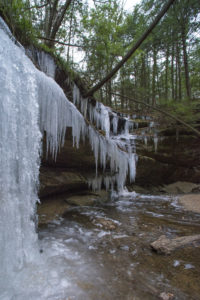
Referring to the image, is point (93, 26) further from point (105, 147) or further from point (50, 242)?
point (50, 242)

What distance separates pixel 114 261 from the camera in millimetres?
2307

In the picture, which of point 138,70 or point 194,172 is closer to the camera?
point 194,172

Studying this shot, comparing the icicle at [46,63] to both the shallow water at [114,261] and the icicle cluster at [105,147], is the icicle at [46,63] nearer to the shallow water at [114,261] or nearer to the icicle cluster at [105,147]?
the icicle cluster at [105,147]

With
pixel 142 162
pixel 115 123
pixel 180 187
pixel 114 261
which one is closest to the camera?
pixel 114 261

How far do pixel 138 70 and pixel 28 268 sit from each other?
1603 centimetres

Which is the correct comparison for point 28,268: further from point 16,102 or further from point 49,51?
point 49,51

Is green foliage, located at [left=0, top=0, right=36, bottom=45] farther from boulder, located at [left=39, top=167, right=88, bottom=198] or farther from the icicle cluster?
boulder, located at [left=39, top=167, right=88, bottom=198]

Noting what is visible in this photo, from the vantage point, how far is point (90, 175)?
6.17 meters

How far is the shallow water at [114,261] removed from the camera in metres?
1.77

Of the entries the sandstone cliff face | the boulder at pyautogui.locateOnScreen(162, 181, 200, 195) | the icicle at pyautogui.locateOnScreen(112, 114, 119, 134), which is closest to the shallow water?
the sandstone cliff face

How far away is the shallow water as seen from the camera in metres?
1.77

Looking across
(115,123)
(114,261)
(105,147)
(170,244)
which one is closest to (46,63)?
(105,147)

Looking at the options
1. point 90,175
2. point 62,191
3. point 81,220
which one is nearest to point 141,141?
point 90,175

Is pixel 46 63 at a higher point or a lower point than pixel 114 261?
higher
